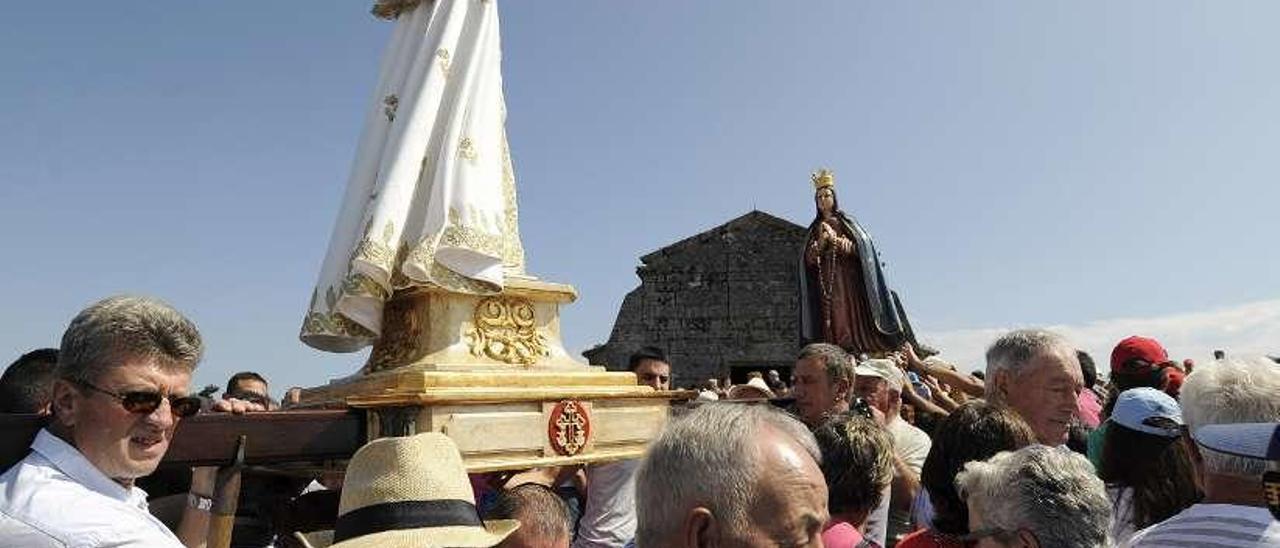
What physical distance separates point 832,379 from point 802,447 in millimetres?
2651

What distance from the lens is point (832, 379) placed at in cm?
416

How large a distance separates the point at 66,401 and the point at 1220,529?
9.66 ft

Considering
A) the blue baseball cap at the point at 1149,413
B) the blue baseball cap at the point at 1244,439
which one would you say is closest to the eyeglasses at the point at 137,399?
the blue baseball cap at the point at 1244,439

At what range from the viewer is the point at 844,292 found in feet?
23.6

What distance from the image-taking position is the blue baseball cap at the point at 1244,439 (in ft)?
6.98

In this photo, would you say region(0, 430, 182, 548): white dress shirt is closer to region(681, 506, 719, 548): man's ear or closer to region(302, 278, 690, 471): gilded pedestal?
region(302, 278, 690, 471): gilded pedestal

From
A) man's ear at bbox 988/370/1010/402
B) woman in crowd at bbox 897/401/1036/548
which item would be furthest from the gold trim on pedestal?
man's ear at bbox 988/370/1010/402

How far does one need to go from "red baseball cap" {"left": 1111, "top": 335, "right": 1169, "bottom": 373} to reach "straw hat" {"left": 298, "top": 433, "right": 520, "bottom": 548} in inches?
152

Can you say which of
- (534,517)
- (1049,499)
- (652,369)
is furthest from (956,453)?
(652,369)

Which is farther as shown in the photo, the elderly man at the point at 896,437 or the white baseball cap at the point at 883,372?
the white baseball cap at the point at 883,372

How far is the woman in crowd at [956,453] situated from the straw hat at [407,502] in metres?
1.33

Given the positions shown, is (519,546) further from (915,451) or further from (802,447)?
(915,451)

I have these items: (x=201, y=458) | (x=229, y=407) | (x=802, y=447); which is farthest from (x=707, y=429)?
(x=229, y=407)

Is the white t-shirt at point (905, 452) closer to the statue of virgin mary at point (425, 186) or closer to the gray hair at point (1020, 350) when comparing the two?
the gray hair at point (1020, 350)
